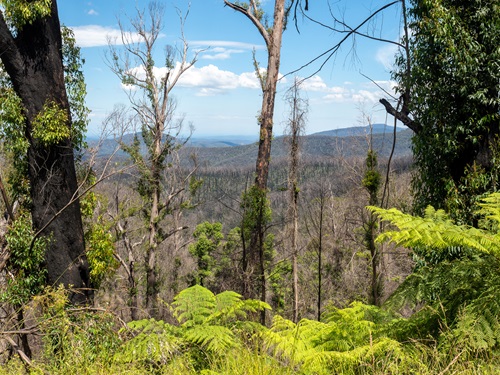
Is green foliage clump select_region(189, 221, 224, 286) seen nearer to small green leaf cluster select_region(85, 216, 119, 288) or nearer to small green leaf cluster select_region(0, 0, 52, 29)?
small green leaf cluster select_region(85, 216, 119, 288)

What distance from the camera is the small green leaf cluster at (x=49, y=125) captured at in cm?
838

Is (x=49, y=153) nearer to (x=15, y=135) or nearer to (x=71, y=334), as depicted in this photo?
(x=15, y=135)

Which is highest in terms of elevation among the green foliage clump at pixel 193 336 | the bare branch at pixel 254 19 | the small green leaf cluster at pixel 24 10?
the bare branch at pixel 254 19

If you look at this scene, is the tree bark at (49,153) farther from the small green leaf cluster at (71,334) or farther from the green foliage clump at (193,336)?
the green foliage clump at (193,336)

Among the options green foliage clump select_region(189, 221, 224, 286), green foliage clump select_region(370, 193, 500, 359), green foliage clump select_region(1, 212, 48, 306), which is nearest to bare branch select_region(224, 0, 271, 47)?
green foliage clump select_region(1, 212, 48, 306)

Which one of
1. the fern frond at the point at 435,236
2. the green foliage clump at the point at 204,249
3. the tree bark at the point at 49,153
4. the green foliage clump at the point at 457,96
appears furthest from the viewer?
the green foliage clump at the point at 204,249

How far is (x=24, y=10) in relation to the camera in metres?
7.92

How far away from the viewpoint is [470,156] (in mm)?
8609

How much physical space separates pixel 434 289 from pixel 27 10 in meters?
8.46

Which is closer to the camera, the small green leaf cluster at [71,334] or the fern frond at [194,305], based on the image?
the small green leaf cluster at [71,334]

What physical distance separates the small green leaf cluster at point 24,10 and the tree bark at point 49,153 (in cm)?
22

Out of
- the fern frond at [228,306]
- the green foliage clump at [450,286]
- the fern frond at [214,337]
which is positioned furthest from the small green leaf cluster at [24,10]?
the green foliage clump at [450,286]

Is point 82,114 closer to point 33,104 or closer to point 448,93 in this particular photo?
point 33,104

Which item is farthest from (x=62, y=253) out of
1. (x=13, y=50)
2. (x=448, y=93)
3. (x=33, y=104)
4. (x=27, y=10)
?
(x=448, y=93)
